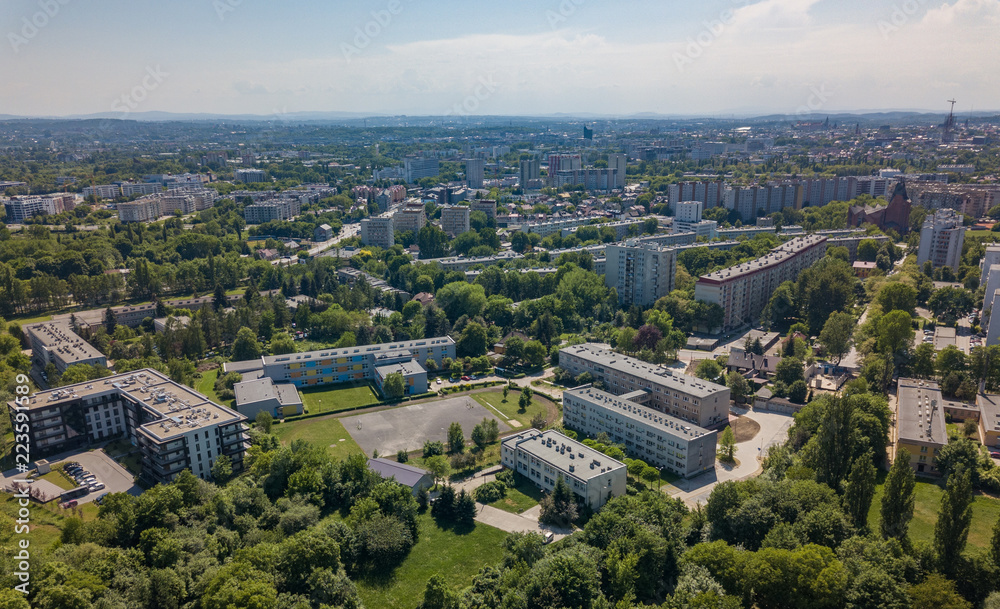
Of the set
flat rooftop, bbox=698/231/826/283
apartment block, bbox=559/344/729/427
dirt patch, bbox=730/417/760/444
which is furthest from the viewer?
flat rooftop, bbox=698/231/826/283

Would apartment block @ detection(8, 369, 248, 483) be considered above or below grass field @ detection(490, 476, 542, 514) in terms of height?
above

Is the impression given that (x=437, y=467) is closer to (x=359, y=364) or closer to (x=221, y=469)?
(x=221, y=469)

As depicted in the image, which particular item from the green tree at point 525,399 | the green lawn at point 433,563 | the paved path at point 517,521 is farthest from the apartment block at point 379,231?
the green lawn at point 433,563

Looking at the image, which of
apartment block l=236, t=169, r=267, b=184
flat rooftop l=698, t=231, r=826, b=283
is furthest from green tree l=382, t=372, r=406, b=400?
apartment block l=236, t=169, r=267, b=184

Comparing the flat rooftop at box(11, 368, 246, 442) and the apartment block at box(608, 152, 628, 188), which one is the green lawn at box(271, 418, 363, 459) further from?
the apartment block at box(608, 152, 628, 188)

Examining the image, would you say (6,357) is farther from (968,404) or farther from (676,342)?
(968,404)

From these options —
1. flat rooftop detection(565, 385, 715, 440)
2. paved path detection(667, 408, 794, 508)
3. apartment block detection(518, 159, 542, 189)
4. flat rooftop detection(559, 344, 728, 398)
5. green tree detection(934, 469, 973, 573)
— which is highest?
apartment block detection(518, 159, 542, 189)

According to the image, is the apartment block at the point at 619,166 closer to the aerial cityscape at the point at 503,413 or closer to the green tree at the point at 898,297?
the aerial cityscape at the point at 503,413
